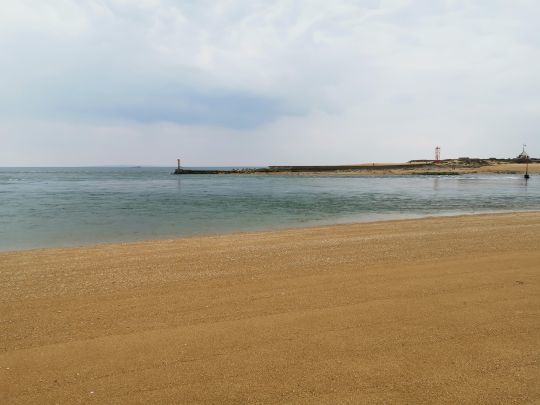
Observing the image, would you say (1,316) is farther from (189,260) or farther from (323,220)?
(323,220)

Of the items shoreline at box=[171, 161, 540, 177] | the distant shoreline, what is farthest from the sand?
the distant shoreline

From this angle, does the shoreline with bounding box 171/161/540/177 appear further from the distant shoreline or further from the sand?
the sand

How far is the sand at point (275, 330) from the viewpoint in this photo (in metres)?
3.08

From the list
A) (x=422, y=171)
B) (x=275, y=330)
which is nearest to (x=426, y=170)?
(x=422, y=171)

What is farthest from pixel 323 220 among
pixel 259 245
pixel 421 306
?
pixel 421 306

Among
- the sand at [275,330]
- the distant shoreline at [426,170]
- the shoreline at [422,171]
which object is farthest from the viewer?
the distant shoreline at [426,170]

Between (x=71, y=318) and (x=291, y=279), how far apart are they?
10.4ft

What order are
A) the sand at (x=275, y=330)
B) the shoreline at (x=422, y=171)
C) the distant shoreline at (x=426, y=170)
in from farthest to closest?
1. the distant shoreline at (x=426, y=170)
2. the shoreline at (x=422, y=171)
3. the sand at (x=275, y=330)

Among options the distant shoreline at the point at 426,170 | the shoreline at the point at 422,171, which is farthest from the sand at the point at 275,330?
the distant shoreline at the point at 426,170

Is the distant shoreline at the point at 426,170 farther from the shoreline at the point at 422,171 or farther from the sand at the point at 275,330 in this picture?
the sand at the point at 275,330

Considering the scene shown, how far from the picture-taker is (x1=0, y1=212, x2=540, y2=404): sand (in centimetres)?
308

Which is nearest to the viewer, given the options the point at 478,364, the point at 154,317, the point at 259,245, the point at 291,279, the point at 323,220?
the point at 478,364

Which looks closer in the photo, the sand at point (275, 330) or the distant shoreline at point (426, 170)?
the sand at point (275, 330)

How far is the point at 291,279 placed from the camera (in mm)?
5918
